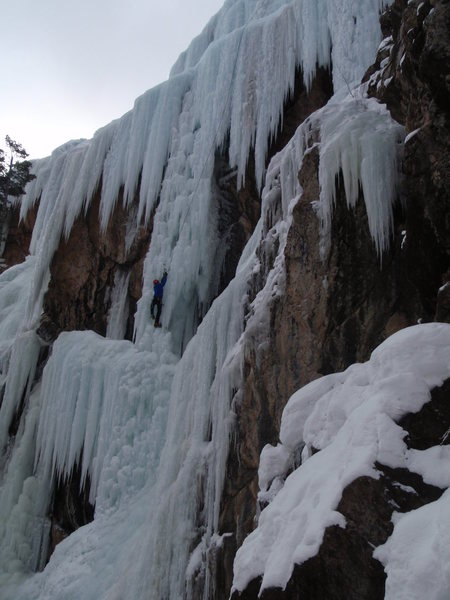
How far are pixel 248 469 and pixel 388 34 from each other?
445 cm

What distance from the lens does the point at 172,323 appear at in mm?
9547

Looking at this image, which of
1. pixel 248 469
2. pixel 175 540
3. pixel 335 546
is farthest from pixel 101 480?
pixel 335 546

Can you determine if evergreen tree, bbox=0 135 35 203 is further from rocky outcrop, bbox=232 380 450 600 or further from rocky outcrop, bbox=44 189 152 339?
rocky outcrop, bbox=232 380 450 600

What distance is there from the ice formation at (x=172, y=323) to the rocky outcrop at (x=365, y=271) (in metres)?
0.19

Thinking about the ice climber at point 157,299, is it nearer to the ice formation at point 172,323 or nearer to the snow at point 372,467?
the ice formation at point 172,323

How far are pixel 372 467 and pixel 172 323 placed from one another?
293 inches

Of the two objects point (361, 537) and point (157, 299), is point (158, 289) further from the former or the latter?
point (361, 537)

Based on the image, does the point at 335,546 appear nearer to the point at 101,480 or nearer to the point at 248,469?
the point at 248,469

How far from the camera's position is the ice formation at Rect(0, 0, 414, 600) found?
17.4ft

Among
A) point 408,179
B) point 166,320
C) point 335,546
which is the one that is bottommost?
point 335,546

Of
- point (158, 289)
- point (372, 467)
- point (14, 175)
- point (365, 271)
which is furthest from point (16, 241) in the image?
point (372, 467)

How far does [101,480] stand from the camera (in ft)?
26.3

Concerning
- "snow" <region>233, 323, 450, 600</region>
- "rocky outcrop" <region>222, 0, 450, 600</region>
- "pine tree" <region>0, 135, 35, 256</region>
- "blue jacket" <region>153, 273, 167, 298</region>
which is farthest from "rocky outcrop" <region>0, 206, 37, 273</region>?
"snow" <region>233, 323, 450, 600</region>

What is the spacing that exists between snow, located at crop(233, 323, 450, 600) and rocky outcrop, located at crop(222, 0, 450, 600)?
905 mm
